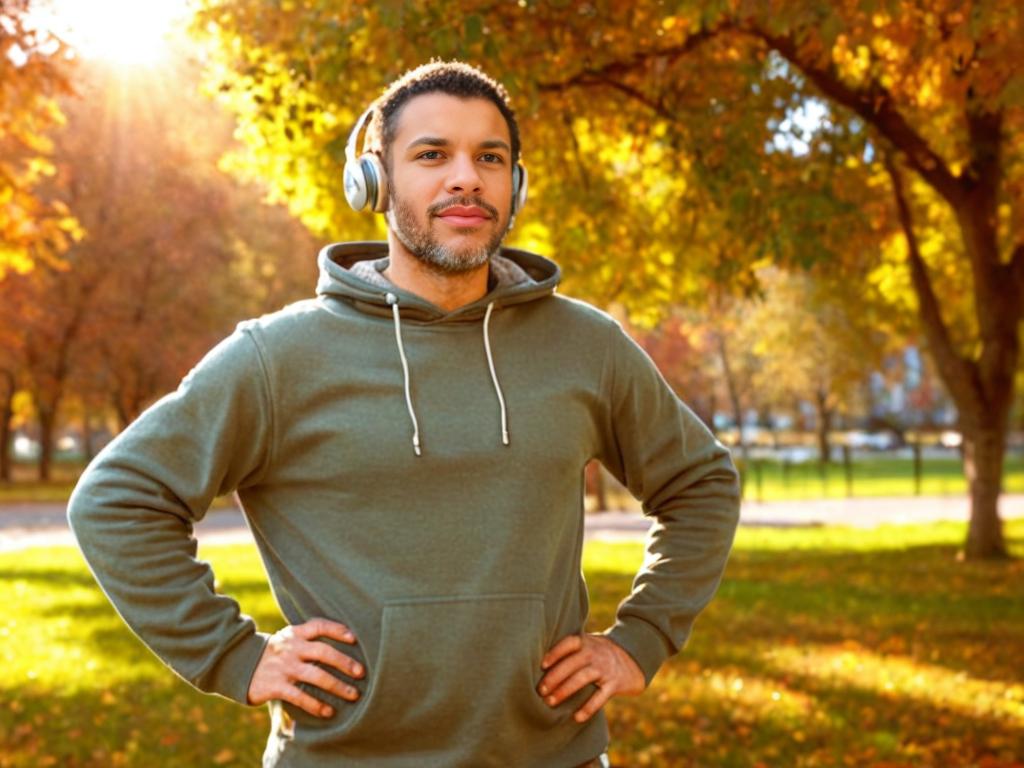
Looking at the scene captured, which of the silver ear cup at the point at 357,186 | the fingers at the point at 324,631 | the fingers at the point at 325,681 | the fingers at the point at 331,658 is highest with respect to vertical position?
the silver ear cup at the point at 357,186

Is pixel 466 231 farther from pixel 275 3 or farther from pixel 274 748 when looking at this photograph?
pixel 275 3

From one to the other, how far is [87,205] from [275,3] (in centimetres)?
2234

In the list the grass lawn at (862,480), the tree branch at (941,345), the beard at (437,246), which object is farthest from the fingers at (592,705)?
the grass lawn at (862,480)

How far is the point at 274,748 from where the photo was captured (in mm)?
2883

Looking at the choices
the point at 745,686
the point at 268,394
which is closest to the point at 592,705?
the point at 268,394

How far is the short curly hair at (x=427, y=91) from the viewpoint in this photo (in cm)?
292

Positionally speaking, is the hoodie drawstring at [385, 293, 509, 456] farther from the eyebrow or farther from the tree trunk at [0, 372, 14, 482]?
the tree trunk at [0, 372, 14, 482]

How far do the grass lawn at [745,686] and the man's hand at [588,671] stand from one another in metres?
4.22

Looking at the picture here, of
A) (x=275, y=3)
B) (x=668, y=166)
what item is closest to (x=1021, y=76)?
(x=275, y=3)

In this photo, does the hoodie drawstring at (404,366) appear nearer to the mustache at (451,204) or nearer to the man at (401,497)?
the man at (401,497)

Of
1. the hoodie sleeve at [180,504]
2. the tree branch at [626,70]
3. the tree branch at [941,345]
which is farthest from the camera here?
the tree branch at [941,345]

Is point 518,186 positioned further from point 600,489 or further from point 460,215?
point 600,489

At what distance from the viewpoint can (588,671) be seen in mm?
2902

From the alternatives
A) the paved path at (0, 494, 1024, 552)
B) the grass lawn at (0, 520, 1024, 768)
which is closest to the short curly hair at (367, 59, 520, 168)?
the grass lawn at (0, 520, 1024, 768)
